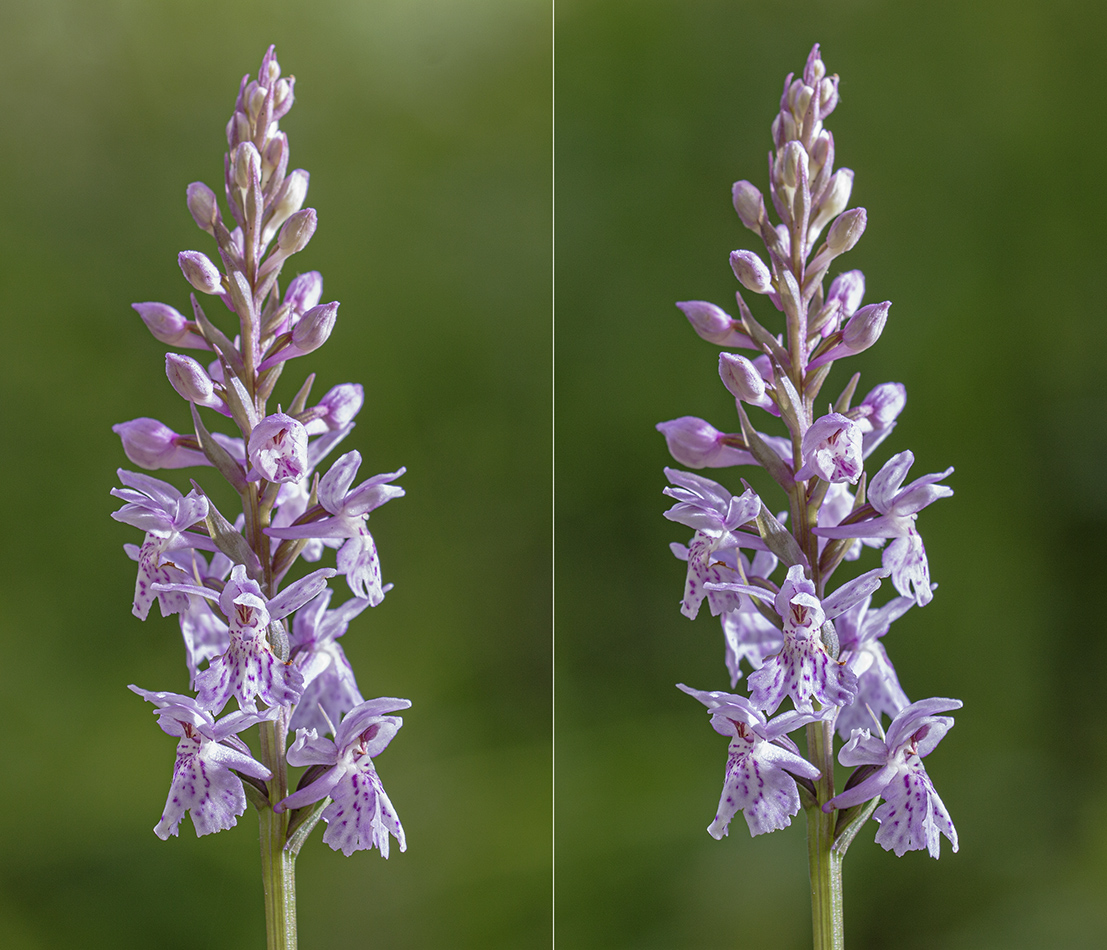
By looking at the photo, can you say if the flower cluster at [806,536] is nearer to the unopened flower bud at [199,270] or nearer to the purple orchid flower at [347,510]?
the purple orchid flower at [347,510]

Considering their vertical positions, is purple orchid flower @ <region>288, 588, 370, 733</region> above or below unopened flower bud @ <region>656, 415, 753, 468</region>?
below

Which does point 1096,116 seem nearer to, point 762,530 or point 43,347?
point 762,530

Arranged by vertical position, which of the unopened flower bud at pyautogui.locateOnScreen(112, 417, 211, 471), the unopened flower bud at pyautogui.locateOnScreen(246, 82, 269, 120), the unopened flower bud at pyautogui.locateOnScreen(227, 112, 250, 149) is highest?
the unopened flower bud at pyautogui.locateOnScreen(246, 82, 269, 120)

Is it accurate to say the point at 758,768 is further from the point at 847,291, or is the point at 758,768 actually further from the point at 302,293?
the point at 302,293

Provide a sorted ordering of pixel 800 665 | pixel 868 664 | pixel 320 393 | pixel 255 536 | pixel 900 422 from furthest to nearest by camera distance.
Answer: pixel 900 422, pixel 320 393, pixel 868 664, pixel 255 536, pixel 800 665

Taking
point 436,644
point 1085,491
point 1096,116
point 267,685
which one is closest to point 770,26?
point 1096,116

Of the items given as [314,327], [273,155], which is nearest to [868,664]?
[314,327]

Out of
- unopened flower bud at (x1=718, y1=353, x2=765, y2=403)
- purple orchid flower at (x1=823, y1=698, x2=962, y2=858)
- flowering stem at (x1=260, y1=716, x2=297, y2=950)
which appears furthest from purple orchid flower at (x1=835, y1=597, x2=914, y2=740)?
flowering stem at (x1=260, y1=716, x2=297, y2=950)

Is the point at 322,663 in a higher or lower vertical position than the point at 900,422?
lower

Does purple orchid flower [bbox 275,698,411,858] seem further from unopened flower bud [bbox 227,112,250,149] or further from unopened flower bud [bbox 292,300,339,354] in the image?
unopened flower bud [bbox 227,112,250,149]
